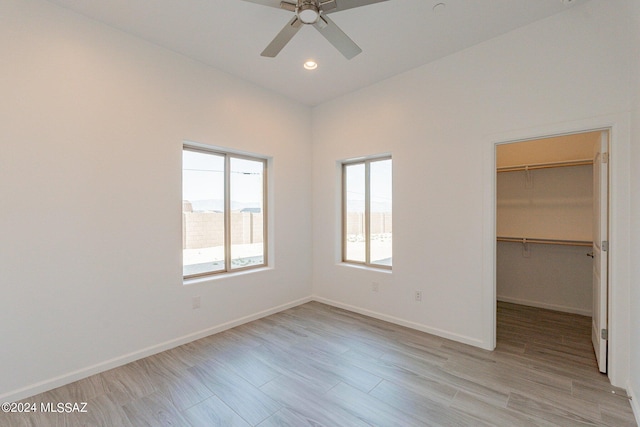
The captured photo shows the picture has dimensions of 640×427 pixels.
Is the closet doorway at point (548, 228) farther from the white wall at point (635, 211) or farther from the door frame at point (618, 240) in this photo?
the white wall at point (635, 211)

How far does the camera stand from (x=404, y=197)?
344 centimetres

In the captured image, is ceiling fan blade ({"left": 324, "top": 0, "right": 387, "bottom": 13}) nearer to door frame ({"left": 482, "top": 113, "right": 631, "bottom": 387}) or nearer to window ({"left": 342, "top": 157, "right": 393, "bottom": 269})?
door frame ({"left": 482, "top": 113, "right": 631, "bottom": 387})

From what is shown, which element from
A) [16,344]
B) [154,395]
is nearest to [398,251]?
[154,395]

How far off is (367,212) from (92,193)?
3.11 meters

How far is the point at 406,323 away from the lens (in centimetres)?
342

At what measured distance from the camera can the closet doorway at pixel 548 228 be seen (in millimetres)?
3688

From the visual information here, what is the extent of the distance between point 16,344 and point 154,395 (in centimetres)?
107

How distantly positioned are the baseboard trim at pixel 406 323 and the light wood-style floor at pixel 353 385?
92mm

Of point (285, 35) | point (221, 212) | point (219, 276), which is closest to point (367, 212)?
point (221, 212)

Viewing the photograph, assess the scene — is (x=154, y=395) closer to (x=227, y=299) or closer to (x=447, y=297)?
(x=227, y=299)

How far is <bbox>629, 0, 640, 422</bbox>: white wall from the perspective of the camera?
187cm

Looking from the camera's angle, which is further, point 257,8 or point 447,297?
point 447,297

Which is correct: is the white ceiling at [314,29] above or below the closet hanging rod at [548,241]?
above

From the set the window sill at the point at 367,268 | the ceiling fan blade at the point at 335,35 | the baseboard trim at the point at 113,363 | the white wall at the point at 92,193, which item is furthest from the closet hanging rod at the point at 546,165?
the baseboard trim at the point at 113,363
